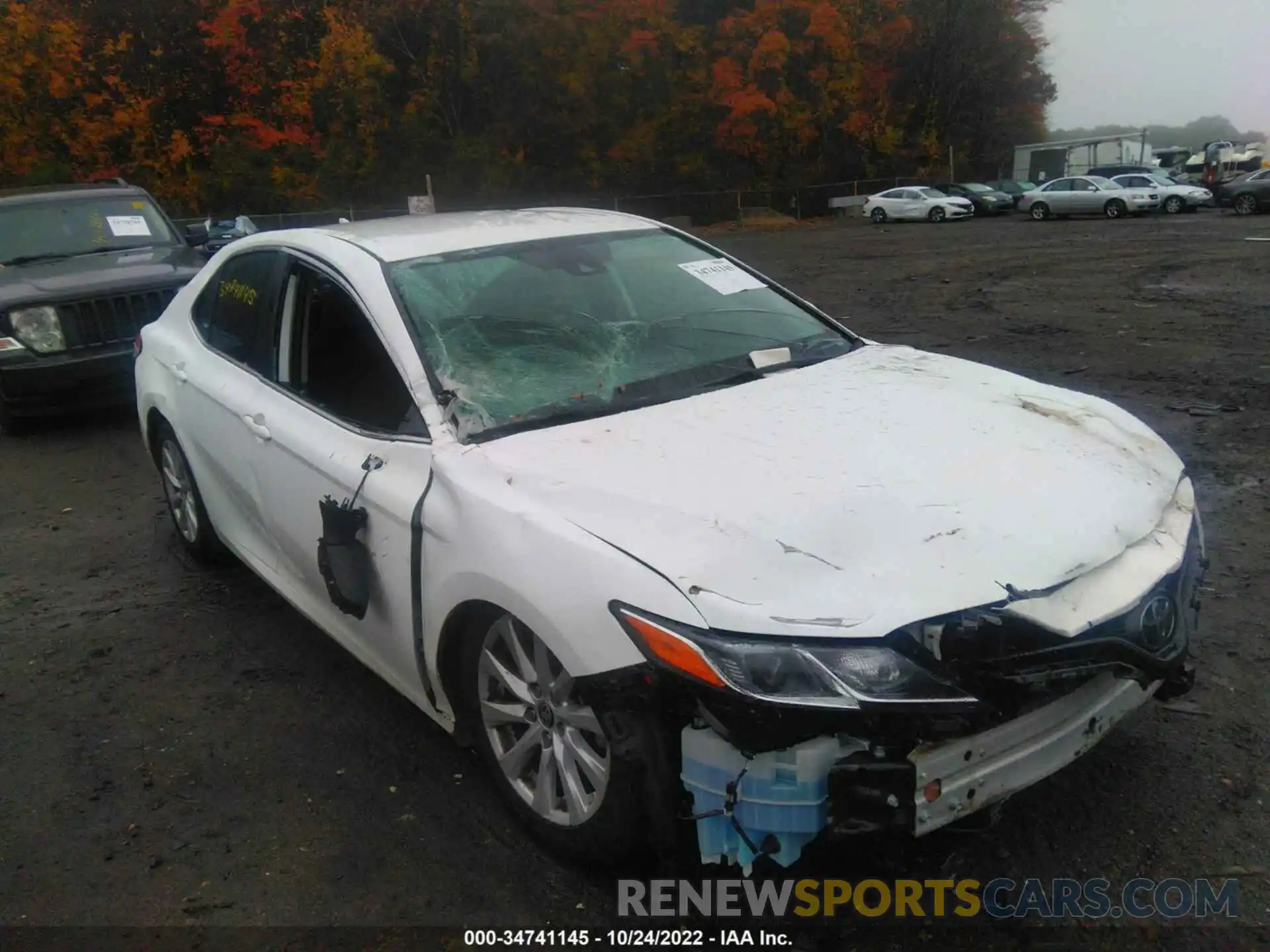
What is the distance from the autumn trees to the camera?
3894 centimetres

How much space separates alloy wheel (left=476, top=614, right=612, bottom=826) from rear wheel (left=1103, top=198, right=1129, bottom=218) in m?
32.9

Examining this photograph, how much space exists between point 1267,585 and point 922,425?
2.21 m

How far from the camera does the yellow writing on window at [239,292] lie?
441 centimetres

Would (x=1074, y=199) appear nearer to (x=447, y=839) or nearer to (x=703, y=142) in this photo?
(x=703, y=142)

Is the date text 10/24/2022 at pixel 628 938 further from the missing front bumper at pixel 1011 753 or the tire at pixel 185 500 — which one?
the tire at pixel 185 500

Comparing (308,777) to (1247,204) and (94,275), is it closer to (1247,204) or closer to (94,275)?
(94,275)

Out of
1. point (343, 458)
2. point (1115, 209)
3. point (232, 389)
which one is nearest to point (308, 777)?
point (343, 458)

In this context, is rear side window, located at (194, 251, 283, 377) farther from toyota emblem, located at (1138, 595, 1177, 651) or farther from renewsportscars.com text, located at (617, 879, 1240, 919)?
toyota emblem, located at (1138, 595, 1177, 651)

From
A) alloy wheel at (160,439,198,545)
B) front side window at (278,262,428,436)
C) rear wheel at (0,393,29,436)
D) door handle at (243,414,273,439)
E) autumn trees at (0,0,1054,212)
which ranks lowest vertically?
rear wheel at (0,393,29,436)

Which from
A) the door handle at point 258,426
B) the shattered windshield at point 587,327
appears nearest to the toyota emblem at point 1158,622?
the shattered windshield at point 587,327

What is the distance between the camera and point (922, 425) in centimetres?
313

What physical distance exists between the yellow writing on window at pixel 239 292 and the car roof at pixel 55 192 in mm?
5735

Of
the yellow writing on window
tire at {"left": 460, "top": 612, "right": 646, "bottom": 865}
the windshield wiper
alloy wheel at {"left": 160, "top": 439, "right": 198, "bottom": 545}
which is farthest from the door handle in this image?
the windshield wiper

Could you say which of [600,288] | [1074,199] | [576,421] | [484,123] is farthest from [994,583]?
[484,123]
